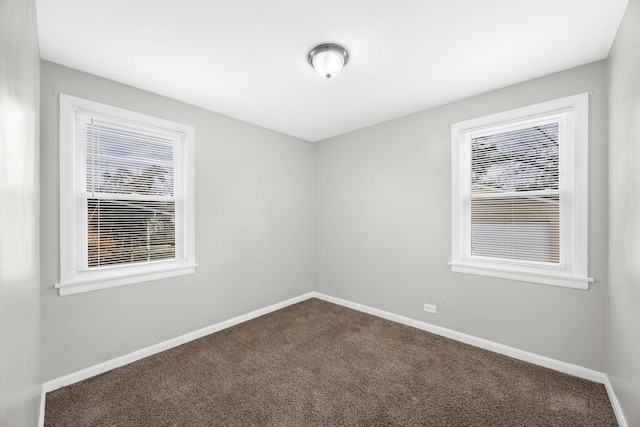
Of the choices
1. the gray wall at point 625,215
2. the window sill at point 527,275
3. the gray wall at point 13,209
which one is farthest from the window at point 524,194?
the gray wall at point 13,209

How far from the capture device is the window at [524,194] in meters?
2.26

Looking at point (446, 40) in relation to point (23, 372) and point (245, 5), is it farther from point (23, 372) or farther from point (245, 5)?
point (23, 372)

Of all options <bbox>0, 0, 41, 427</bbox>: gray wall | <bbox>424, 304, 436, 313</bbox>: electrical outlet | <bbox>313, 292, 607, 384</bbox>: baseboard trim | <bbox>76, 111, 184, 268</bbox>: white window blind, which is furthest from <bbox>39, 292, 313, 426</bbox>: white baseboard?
<bbox>424, 304, 436, 313</bbox>: electrical outlet

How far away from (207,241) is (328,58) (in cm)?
230

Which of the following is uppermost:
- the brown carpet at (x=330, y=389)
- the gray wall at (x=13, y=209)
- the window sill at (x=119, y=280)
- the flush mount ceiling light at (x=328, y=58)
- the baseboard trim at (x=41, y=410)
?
the flush mount ceiling light at (x=328, y=58)

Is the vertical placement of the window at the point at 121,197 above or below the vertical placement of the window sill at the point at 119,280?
above

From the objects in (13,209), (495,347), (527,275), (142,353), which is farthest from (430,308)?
(13,209)

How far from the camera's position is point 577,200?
223 cm

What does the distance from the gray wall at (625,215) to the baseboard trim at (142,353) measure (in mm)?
3363

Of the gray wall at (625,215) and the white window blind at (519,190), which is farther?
the white window blind at (519,190)

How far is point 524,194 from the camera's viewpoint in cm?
252

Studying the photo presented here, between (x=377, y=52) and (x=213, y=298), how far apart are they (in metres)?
3.02

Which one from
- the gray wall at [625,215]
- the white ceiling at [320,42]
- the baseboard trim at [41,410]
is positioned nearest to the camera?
the gray wall at [625,215]

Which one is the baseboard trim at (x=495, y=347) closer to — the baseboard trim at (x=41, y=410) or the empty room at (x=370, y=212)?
the empty room at (x=370, y=212)
